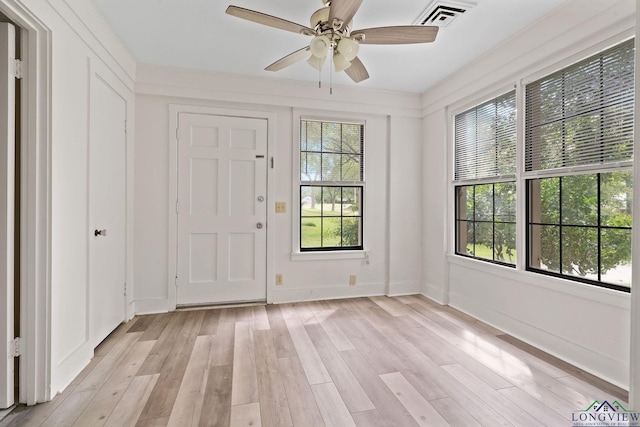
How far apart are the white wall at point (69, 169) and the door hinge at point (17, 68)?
11 centimetres

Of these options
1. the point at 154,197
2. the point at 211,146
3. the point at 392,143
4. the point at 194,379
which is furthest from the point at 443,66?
the point at 194,379

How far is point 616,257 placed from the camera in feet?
6.98

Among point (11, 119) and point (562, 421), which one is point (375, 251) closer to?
point (562, 421)

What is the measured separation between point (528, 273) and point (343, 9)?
8.14ft

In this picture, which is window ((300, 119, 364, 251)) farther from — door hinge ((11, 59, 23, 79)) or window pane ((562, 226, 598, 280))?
door hinge ((11, 59, 23, 79))

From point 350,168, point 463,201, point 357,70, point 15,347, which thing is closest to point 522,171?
point 463,201

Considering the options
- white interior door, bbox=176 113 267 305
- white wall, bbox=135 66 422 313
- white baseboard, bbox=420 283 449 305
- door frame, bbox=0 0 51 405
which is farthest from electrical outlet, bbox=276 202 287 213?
door frame, bbox=0 0 51 405

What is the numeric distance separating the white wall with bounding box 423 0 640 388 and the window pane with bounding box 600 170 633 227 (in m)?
0.48

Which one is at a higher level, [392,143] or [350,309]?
[392,143]

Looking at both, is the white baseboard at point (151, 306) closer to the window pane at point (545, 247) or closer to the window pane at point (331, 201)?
the window pane at point (331, 201)

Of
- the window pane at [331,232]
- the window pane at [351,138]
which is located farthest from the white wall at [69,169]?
the window pane at [351,138]

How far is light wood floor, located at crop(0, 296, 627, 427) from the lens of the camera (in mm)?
1728

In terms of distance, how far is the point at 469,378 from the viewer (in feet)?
6.89

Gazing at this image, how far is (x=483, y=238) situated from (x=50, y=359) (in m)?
3.62
